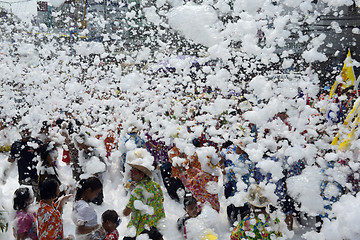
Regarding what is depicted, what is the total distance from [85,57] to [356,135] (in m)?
9.96

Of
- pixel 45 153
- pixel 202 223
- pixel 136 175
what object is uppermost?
pixel 45 153

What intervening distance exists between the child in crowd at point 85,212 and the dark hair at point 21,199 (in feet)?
1.47

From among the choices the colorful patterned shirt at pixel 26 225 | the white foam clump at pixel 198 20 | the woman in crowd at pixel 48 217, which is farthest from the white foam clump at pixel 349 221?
the white foam clump at pixel 198 20

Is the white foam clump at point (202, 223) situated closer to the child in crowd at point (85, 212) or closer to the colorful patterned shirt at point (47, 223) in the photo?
the child in crowd at point (85, 212)

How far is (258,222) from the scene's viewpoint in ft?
8.71

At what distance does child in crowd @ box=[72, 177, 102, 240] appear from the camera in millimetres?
2730

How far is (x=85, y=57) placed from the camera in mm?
11344

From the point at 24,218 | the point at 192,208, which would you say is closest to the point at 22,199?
the point at 24,218

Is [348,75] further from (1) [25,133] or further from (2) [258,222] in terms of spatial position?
(1) [25,133]

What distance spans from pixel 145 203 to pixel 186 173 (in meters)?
1.09

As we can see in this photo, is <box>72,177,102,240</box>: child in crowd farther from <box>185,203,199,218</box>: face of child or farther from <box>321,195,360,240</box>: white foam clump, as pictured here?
<box>321,195,360,240</box>: white foam clump

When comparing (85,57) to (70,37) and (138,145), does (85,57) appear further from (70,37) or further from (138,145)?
(138,145)

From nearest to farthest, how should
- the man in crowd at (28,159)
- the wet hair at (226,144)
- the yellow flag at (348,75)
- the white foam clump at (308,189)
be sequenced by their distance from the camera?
the white foam clump at (308,189)
the man in crowd at (28,159)
the wet hair at (226,144)
the yellow flag at (348,75)

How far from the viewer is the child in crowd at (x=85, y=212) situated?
8.96 feet
